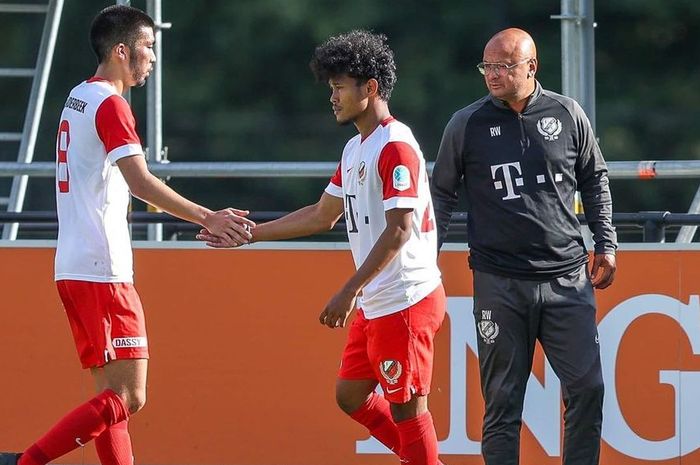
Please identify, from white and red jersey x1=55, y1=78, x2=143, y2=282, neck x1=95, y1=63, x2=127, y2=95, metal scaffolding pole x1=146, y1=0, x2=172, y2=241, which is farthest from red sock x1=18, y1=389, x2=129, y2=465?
metal scaffolding pole x1=146, y1=0, x2=172, y2=241

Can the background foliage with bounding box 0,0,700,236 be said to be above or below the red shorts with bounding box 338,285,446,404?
above

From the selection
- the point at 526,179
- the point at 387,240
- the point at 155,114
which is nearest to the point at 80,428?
the point at 387,240

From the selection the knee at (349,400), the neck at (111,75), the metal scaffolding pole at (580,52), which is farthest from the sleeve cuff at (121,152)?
the metal scaffolding pole at (580,52)

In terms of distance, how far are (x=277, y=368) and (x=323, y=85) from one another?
10436mm

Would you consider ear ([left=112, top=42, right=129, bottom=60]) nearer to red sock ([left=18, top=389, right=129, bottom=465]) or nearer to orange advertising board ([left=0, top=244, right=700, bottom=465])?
red sock ([left=18, top=389, right=129, bottom=465])

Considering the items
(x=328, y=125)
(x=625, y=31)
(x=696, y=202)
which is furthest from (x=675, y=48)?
(x=696, y=202)

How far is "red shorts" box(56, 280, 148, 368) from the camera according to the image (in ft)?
18.1

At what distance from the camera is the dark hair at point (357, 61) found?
17.9 ft

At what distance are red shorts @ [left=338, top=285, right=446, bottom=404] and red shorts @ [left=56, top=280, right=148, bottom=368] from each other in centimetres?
90

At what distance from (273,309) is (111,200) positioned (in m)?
1.53

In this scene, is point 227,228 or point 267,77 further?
point 267,77

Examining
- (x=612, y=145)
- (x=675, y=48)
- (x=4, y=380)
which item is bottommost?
(x=4, y=380)

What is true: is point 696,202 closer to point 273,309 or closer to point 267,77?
point 273,309

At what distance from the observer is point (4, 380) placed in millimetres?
7062
